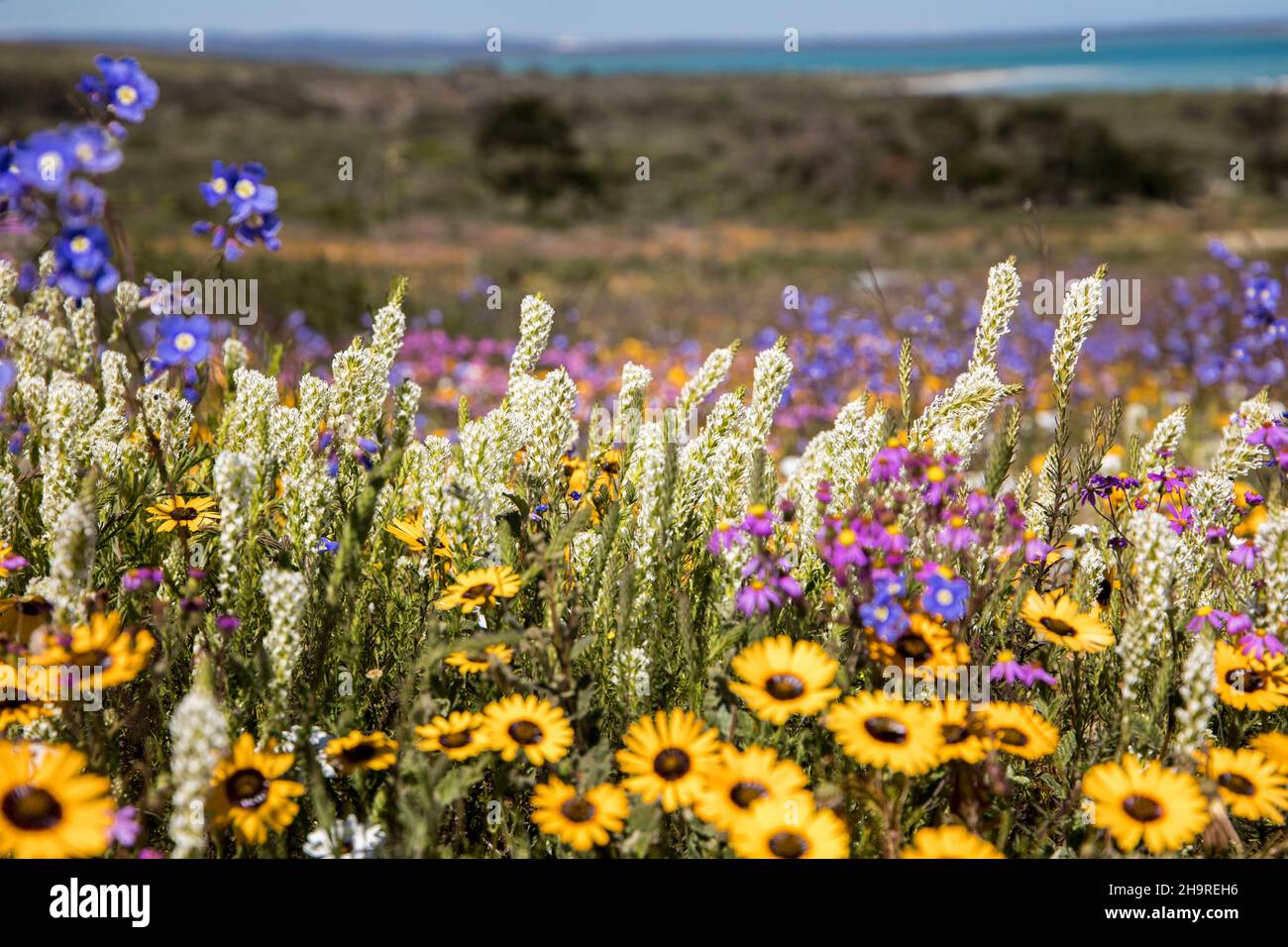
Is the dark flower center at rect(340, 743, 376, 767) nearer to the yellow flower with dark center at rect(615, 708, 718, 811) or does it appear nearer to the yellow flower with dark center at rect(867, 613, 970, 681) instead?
the yellow flower with dark center at rect(615, 708, 718, 811)

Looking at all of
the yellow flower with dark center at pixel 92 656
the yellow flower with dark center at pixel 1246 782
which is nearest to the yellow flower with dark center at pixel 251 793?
the yellow flower with dark center at pixel 92 656

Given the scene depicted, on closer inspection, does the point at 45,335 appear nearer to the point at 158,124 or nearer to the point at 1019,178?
the point at 1019,178

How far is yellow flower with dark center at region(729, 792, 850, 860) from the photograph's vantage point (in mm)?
1489

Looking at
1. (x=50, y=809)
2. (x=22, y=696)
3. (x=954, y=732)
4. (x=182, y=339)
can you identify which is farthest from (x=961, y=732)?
(x=182, y=339)

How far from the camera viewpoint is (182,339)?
2832 mm

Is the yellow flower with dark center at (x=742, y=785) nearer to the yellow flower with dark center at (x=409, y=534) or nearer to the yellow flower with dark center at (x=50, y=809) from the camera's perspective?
the yellow flower with dark center at (x=50, y=809)

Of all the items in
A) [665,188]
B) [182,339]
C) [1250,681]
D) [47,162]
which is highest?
[665,188]

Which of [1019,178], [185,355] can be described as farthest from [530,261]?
[1019,178]

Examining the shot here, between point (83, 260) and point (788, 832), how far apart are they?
1558 mm

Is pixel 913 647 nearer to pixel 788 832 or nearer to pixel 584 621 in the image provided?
pixel 788 832

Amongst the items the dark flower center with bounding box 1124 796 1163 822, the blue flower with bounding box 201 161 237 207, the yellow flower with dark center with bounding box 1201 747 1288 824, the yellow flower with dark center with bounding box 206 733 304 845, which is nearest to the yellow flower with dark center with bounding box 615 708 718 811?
the yellow flower with dark center with bounding box 206 733 304 845

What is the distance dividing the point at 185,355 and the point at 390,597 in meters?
1.06

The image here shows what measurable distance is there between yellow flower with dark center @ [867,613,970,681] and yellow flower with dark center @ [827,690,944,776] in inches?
3.3

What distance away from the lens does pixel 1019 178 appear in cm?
4256
